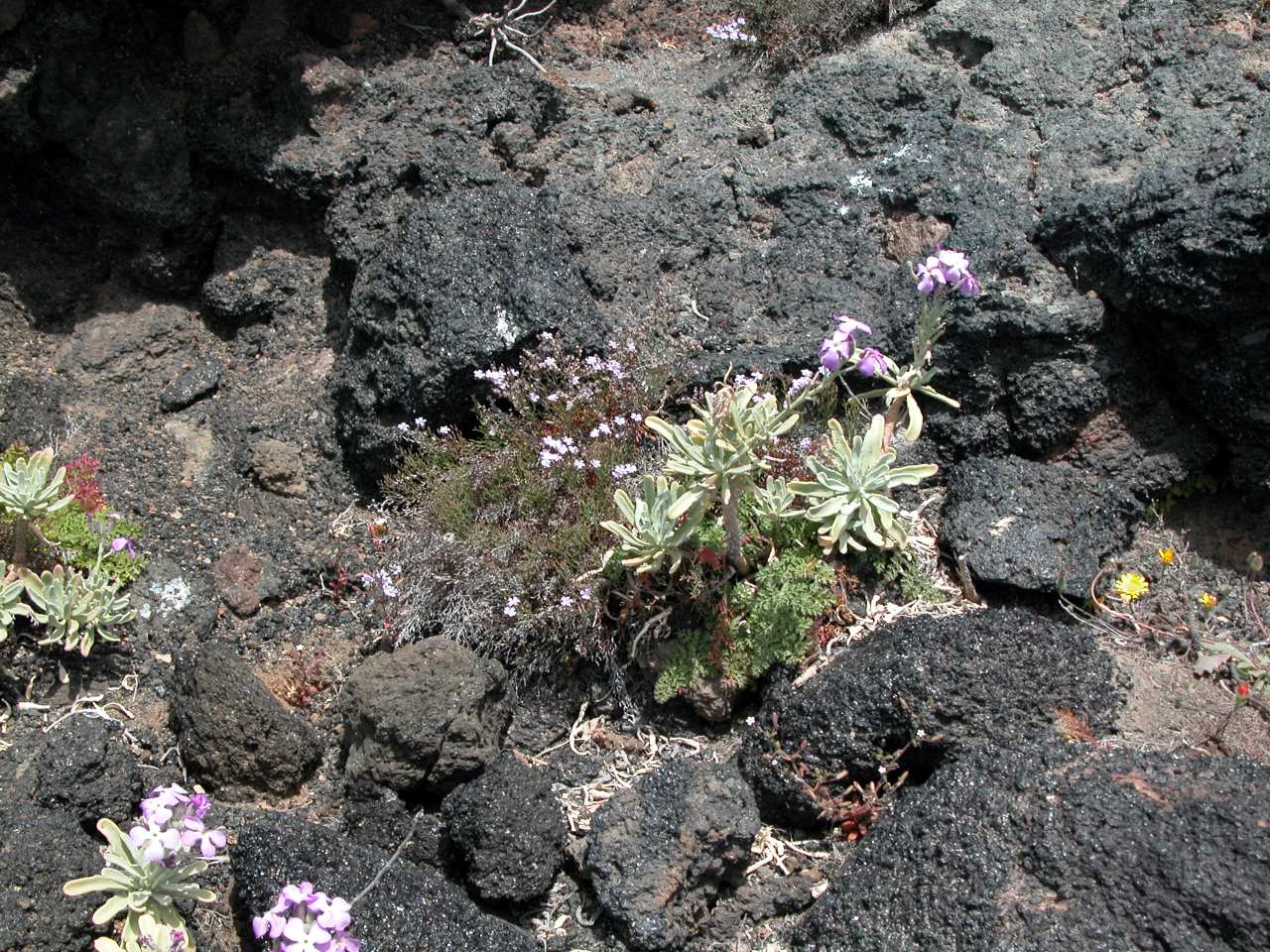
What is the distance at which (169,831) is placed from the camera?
3293 millimetres

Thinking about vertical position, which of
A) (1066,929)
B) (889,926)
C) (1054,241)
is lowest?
(889,926)

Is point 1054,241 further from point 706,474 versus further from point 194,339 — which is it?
point 194,339

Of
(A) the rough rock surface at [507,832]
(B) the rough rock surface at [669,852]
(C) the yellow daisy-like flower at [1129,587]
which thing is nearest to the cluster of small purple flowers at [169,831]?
(A) the rough rock surface at [507,832]

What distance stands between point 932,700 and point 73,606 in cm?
307

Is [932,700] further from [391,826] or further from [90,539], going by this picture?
[90,539]

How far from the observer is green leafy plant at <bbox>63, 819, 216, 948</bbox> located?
343cm

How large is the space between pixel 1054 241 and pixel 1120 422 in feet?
2.44

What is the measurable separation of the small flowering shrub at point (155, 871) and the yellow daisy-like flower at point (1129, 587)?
3101mm

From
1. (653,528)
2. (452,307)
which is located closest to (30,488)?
(452,307)

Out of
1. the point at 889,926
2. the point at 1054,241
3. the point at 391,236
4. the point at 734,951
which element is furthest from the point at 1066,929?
the point at 391,236

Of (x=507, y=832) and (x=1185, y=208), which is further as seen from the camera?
(x=1185, y=208)

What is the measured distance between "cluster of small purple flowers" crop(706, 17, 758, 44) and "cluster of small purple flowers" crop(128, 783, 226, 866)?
423 centimetres

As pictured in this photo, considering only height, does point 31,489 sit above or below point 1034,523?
→ below

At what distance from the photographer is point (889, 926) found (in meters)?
3.33
